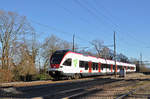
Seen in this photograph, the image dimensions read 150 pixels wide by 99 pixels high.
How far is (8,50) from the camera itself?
29.8 meters

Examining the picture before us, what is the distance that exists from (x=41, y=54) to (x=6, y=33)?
1008cm

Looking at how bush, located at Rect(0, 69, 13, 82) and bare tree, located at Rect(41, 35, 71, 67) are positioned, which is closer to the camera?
bush, located at Rect(0, 69, 13, 82)

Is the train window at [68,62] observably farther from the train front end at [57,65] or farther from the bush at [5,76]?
the bush at [5,76]

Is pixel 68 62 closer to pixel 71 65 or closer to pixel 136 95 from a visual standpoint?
pixel 71 65

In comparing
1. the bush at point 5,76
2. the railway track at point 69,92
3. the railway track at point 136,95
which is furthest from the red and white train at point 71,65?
the railway track at point 136,95

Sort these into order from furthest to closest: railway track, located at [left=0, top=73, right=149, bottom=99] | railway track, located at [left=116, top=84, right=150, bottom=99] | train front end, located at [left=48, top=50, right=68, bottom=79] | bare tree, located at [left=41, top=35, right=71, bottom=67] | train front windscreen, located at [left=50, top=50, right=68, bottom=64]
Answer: bare tree, located at [left=41, top=35, right=71, bottom=67] < train front windscreen, located at [left=50, top=50, right=68, bottom=64] < train front end, located at [left=48, top=50, right=68, bottom=79] < railway track, located at [left=116, top=84, right=150, bottom=99] < railway track, located at [left=0, top=73, right=149, bottom=99]

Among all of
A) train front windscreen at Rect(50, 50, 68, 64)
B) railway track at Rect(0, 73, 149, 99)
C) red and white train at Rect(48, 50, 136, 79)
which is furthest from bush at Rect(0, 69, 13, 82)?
railway track at Rect(0, 73, 149, 99)

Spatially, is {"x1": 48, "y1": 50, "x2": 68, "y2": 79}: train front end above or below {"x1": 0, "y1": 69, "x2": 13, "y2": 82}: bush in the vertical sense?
above

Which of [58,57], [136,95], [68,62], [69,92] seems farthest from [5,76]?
[136,95]

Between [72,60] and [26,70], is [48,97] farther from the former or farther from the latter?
[26,70]

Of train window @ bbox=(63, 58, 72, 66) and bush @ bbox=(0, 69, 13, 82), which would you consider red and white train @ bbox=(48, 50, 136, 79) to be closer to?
train window @ bbox=(63, 58, 72, 66)

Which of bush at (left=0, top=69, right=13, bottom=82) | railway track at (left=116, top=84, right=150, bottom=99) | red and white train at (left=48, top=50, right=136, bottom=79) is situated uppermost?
red and white train at (left=48, top=50, right=136, bottom=79)

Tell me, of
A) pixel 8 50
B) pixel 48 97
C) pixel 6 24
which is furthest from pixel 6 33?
pixel 48 97

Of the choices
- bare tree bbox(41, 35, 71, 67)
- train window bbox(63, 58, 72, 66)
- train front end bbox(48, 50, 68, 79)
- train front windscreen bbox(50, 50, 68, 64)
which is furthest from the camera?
bare tree bbox(41, 35, 71, 67)
